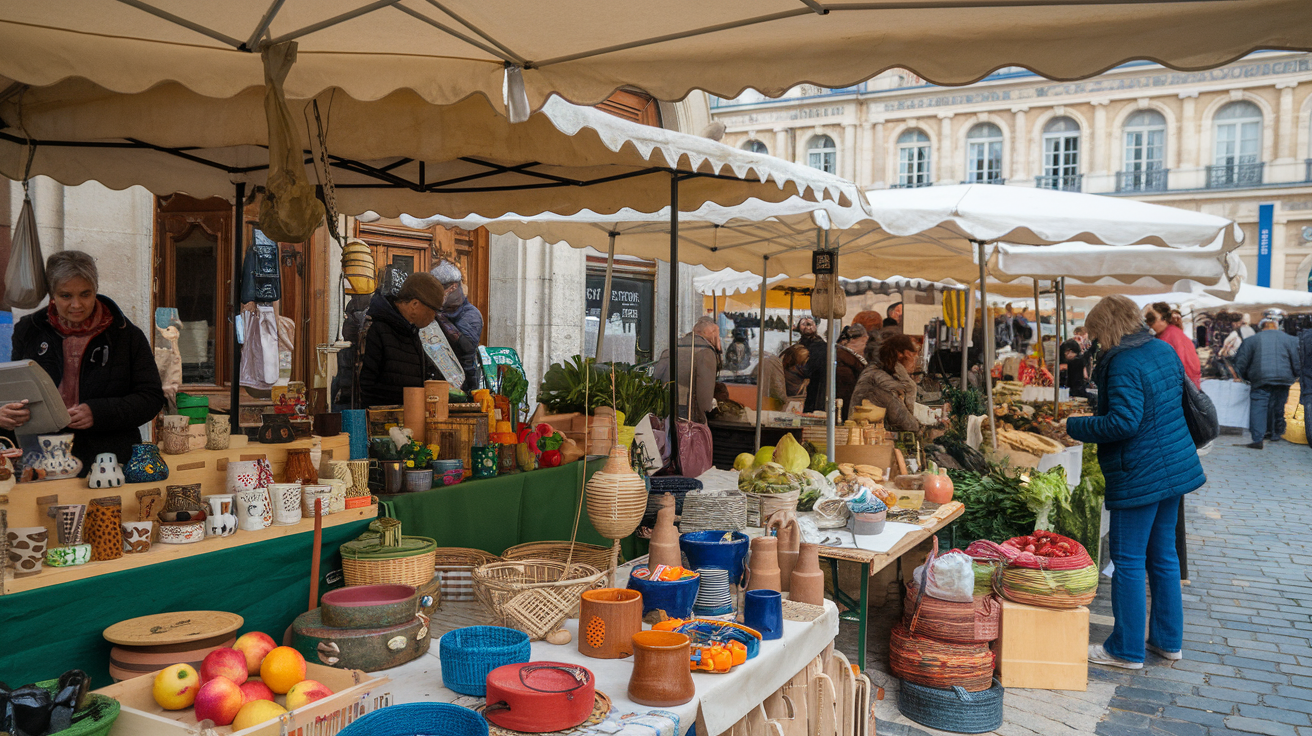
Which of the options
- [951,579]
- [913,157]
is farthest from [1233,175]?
[951,579]

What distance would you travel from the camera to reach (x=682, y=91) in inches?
101

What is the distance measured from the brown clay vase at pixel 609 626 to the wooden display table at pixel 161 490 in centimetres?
102

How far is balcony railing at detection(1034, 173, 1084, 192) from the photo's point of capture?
3056cm

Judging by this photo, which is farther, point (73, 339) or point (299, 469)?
point (73, 339)

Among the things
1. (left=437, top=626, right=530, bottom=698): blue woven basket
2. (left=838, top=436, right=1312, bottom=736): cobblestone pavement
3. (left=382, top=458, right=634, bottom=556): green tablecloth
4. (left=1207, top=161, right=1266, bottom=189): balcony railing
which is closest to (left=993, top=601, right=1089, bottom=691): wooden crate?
(left=838, top=436, right=1312, bottom=736): cobblestone pavement

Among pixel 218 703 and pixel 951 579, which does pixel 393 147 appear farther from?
pixel 951 579

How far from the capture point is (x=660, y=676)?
2068 millimetres

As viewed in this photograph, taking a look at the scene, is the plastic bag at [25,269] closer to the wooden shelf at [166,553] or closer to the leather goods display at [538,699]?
the wooden shelf at [166,553]

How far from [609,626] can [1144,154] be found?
1318 inches

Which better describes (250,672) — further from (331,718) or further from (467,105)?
(467,105)

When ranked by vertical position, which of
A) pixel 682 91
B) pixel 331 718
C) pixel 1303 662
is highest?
pixel 682 91

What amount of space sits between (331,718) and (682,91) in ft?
6.11

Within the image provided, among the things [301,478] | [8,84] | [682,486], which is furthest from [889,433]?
[8,84]

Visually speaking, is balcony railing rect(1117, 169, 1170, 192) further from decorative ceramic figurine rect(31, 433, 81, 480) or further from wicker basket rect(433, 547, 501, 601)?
decorative ceramic figurine rect(31, 433, 81, 480)
